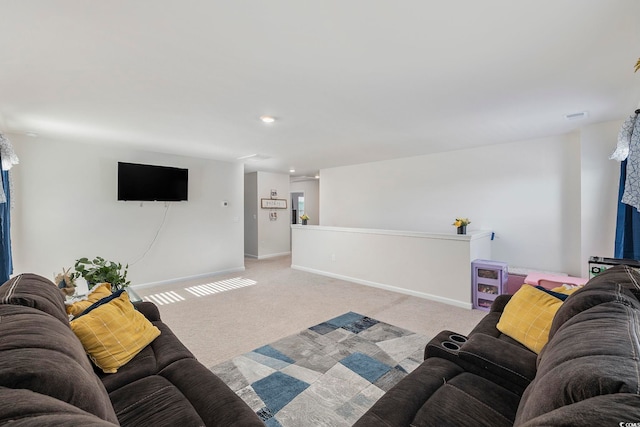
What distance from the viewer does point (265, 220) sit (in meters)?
7.65

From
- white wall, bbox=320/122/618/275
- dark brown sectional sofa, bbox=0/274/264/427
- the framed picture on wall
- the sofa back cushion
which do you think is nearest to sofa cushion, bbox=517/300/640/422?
the sofa back cushion

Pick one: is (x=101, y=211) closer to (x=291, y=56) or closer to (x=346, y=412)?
(x=291, y=56)

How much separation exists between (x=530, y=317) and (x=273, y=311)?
2781mm

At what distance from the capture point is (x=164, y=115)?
2920 mm

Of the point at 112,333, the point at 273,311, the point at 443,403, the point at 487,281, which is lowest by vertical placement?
the point at 273,311

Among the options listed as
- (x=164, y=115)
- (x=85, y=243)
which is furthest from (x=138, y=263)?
(x=164, y=115)

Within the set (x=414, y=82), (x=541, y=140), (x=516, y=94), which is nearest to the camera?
(x=414, y=82)

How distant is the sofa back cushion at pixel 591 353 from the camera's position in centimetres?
68

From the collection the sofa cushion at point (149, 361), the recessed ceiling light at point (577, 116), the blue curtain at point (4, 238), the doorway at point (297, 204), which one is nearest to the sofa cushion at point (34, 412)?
the sofa cushion at point (149, 361)

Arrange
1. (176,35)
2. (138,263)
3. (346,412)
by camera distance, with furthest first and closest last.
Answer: (138,263), (346,412), (176,35)

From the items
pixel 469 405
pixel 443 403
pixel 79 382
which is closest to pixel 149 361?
pixel 79 382

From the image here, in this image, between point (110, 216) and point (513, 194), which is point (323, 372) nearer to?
point (513, 194)

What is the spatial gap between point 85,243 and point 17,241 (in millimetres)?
694

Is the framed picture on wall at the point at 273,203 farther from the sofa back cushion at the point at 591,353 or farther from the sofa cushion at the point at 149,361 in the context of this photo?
the sofa back cushion at the point at 591,353
